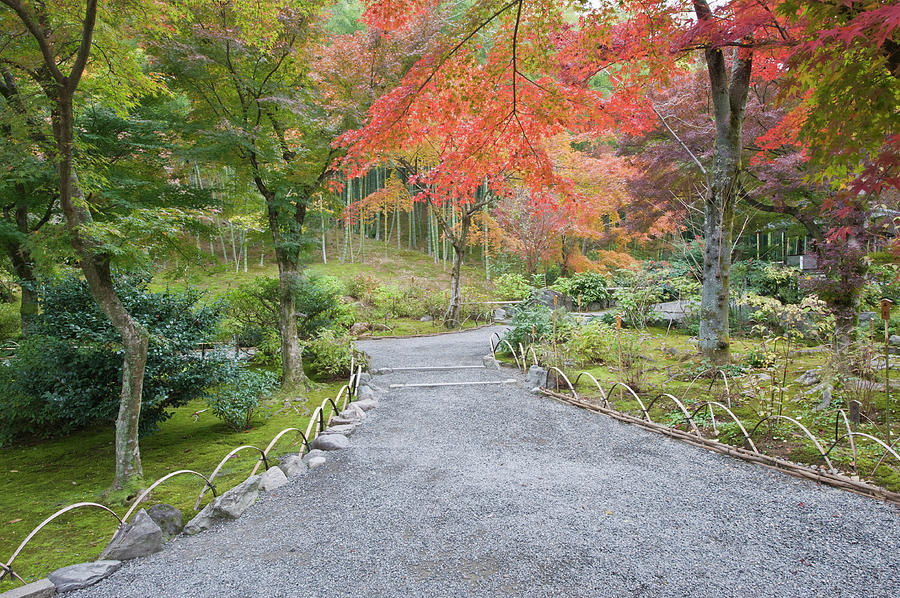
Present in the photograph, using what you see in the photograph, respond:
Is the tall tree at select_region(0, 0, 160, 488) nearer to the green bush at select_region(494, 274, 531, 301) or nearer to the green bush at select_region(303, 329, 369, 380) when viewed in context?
the green bush at select_region(303, 329, 369, 380)

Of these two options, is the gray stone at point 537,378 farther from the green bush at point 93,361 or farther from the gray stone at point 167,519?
the gray stone at point 167,519

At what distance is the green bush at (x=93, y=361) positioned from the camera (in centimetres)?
356

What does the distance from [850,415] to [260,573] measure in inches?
159

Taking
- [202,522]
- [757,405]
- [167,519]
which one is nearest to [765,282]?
[757,405]

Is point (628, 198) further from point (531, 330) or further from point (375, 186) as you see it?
point (375, 186)

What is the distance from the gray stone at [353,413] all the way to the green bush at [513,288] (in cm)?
805

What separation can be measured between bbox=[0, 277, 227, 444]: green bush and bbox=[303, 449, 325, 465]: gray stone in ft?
4.47

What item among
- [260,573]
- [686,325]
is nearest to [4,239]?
[260,573]

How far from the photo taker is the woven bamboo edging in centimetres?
240

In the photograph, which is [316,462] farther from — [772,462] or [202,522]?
[772,462]

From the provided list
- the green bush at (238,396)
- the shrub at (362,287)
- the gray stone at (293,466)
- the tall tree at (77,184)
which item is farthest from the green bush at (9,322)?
the gray stone at (293,466)

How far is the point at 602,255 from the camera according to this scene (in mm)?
13438

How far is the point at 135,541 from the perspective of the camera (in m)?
2.21

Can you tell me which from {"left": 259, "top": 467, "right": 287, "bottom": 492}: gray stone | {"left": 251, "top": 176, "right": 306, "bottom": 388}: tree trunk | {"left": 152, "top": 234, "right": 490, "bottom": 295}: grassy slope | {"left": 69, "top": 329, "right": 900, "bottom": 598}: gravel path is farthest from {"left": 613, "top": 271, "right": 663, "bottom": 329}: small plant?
{"left": 152, "top": 234, "right": 490, "bottom": 295}: grassy slope
